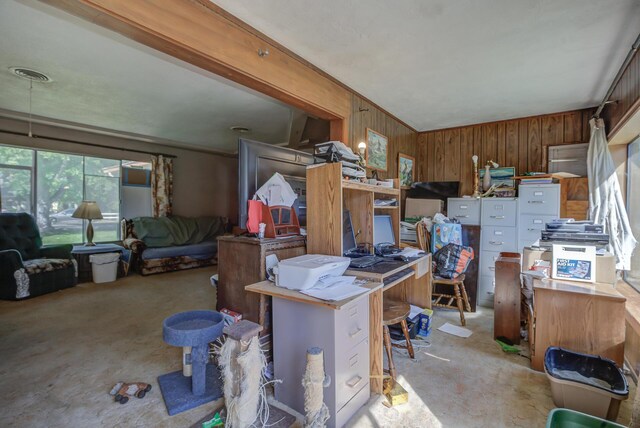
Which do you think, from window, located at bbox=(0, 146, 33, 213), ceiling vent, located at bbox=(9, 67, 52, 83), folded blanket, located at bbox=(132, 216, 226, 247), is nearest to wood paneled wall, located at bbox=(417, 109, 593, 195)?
folded blanket, located at bbox=(132, 216, 226, 247)

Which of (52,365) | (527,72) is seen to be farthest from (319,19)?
(52,365)

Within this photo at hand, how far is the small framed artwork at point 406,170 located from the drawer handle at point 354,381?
2919 mm

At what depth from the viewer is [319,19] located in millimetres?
1907

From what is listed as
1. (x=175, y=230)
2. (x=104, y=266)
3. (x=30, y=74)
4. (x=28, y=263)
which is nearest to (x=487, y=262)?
(x=175, y=230)

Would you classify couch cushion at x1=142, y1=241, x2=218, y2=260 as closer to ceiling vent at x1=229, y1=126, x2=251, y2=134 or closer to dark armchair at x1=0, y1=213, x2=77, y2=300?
dark armchair at x1=0, y1=213, x2=77, y2=300

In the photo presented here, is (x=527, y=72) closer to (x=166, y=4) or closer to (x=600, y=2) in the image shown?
(x=600, y=2)

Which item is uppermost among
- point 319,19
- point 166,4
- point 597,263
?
point 319,19

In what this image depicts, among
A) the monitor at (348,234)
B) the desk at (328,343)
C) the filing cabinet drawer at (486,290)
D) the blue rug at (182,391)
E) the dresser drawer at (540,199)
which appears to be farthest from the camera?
the filing cabinet drawer at (486,290)

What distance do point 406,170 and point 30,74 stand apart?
437cm

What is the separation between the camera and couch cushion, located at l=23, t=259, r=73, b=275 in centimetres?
376

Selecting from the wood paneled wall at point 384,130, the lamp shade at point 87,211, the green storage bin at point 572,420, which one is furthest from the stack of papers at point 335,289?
the lamp shade at point 87,211

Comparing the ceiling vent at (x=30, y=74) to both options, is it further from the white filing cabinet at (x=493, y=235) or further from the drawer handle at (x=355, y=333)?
the white filing cabinet at (x=493, y=235)

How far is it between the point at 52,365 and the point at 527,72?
445cm

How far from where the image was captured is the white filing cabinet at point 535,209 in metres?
3.37
